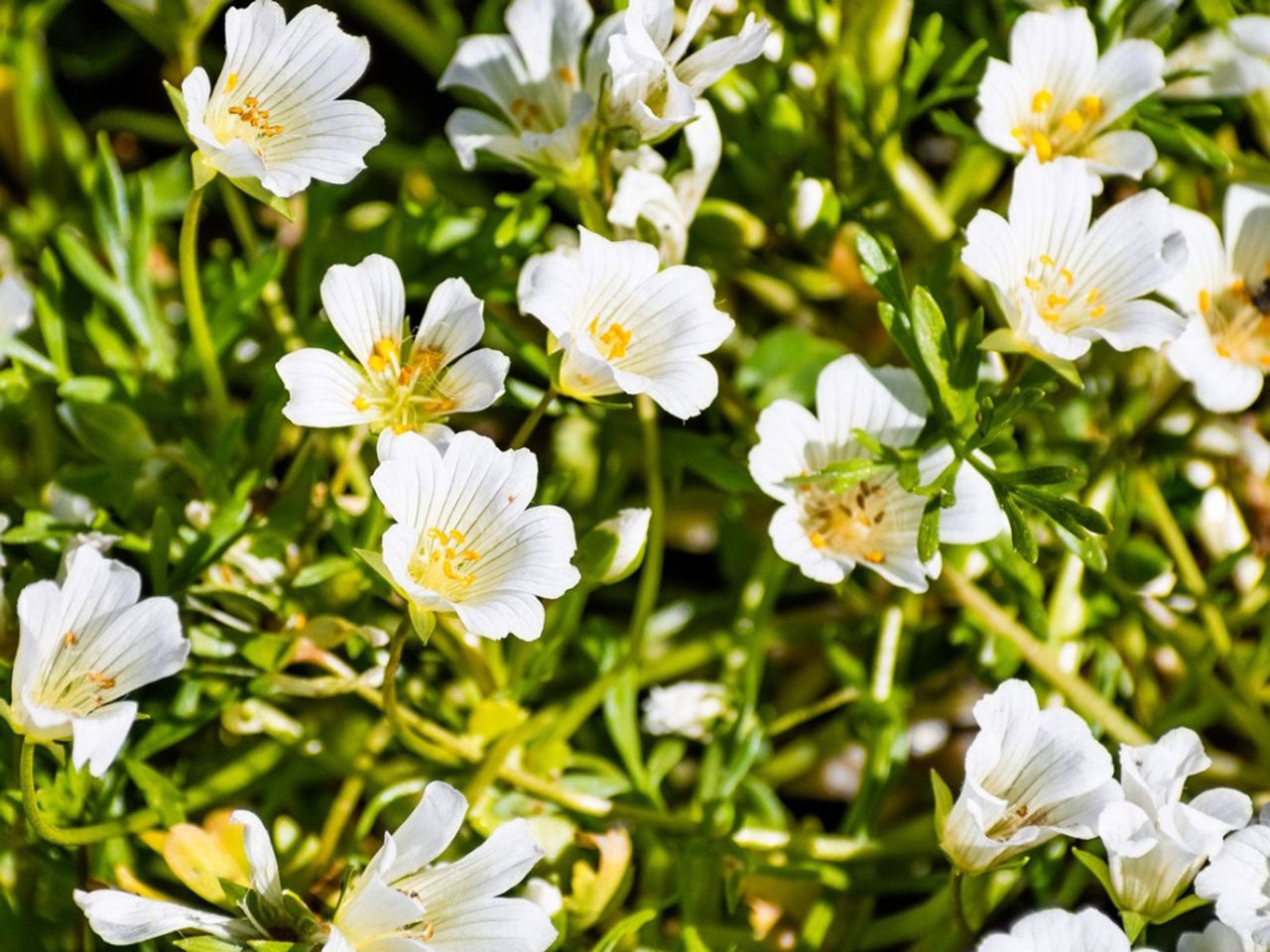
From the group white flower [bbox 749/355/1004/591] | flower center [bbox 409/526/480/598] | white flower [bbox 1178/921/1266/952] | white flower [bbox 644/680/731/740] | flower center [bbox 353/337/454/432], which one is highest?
flower center [bbox 353/337/454/432]

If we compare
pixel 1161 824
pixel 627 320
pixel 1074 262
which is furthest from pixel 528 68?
pixel 1161 824

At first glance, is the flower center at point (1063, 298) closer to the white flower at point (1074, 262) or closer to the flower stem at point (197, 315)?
the white flower at point (1074, 262)

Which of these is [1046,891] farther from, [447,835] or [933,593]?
[447,835]

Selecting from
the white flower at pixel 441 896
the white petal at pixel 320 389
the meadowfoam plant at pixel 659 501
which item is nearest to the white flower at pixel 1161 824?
the meadowfoam plant at pixel 659 501

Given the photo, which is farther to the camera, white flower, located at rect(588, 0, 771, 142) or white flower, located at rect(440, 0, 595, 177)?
white flower, located at rect(440, 0, 595, 177)

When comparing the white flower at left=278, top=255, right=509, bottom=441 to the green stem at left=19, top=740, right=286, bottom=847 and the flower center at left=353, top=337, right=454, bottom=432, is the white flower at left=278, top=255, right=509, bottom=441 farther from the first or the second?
the green stem at left=19, top=740, right=286, bottom=847

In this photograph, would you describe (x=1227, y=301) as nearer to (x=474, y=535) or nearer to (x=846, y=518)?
(x=846, y=518)

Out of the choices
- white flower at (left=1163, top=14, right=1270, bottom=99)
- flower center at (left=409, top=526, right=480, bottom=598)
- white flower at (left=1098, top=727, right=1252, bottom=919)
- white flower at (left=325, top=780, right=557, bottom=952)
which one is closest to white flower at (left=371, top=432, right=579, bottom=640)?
flower center at (left=409, top=526, right=480, bottom=598)
